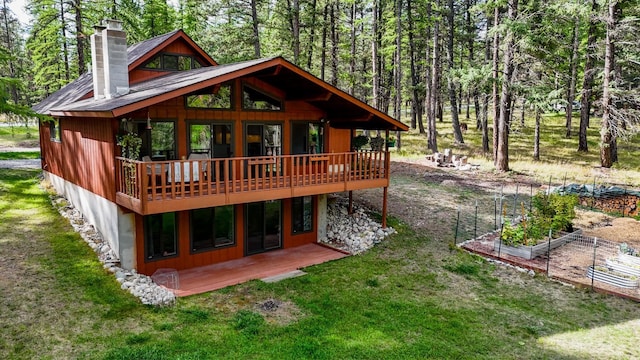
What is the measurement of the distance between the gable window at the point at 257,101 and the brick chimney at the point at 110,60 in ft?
9.79

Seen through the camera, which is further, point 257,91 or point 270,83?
point 270,83

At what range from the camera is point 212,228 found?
Answer: 36.8ft

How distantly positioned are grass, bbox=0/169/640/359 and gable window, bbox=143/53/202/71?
6.64 metres

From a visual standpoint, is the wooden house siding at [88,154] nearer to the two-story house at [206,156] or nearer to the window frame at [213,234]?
the two-story house at [206,156]

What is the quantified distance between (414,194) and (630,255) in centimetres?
824

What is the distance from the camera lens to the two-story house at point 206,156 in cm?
960

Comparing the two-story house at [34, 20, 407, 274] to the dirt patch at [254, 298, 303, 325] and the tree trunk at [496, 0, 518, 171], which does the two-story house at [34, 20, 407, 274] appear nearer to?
the dirt patch at [254, 298, 303, 325]

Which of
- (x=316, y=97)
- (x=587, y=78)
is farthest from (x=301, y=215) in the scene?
(x=587, y=78)

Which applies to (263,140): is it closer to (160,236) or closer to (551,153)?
(160,236)

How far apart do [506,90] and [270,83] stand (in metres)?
14.1

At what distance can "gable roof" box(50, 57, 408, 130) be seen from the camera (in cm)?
906

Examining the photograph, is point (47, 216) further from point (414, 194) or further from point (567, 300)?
point (567, 300)

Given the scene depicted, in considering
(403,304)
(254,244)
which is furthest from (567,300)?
(254,244)

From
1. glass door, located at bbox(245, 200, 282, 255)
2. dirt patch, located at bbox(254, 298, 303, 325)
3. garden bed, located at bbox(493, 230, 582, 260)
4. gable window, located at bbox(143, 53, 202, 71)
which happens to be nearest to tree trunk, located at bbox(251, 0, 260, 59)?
gable window, located at bbox(143, 53, 202, 71)
